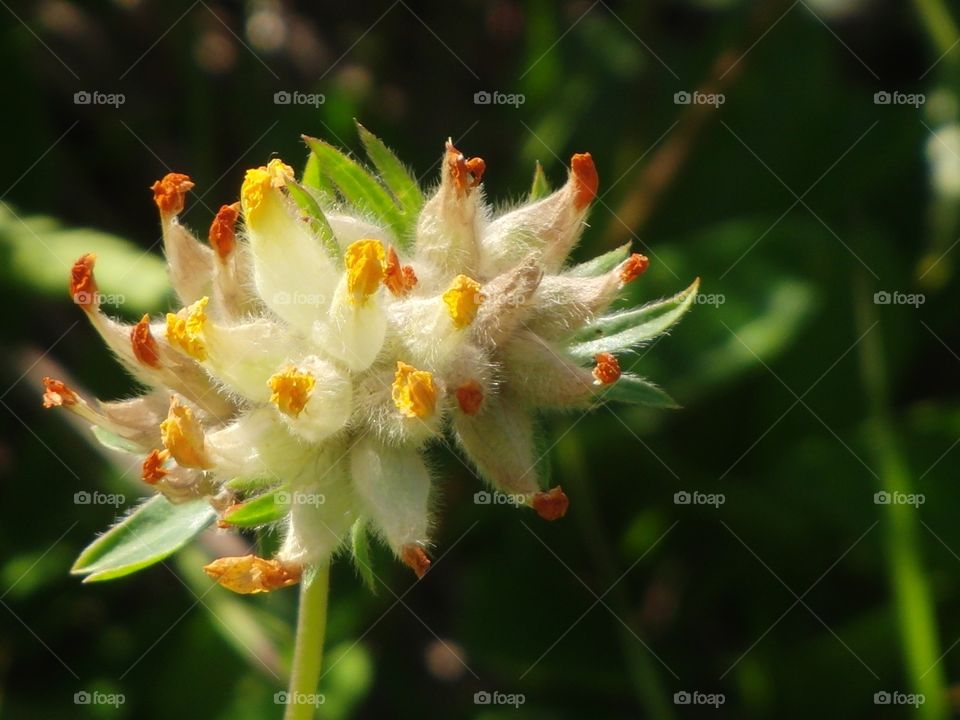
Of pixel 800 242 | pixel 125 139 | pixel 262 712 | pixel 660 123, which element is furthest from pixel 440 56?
pixel 262 712

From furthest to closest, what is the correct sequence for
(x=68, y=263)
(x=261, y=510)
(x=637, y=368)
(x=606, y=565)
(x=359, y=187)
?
1. (x=606, y=565)
2. (x=637, y=368)
3. (x=68, y=263)
4. (x=359, y=187)
5. (x=261, y=510)

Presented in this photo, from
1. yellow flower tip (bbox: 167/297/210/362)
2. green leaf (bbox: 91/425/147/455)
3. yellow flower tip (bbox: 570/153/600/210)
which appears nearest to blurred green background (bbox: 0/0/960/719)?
green leaf (bbox: 91/425/147/455)

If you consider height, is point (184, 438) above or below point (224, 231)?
below

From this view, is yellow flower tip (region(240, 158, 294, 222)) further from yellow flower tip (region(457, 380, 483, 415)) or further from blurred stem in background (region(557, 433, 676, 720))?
blurred stem in background (region(557, 433, 676, 720))

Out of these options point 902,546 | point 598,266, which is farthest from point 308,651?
point 902,546

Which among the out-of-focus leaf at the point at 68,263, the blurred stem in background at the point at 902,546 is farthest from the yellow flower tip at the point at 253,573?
the blurred stem in background at the point at 902,546

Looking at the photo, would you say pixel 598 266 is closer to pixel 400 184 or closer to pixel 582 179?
pixel 582 179

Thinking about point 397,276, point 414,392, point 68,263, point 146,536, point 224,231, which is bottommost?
point 146,536
